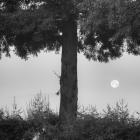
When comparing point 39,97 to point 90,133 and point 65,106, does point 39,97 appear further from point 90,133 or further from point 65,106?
point 90,133

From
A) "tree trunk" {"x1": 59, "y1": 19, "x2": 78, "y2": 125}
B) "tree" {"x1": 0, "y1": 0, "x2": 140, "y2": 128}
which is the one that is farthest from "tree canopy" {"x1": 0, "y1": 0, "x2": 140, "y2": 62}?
"tree trunk" {"x1": 59, "y1": 19, "x2": 78, "y2": 125}

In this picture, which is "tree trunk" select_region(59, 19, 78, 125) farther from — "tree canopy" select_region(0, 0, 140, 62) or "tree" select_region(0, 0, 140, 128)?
"tree canopy" select_region(0, 0, 140, 62)

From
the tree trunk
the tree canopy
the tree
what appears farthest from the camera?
the tree trunk

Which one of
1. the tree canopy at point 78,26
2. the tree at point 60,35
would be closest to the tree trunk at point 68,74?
the tree at point 60,35

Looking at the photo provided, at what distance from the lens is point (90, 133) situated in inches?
664

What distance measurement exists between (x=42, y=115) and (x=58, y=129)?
2666 millimetres

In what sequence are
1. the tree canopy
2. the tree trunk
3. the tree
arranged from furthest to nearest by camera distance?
1. the tree trunk
2. the tree
3. the tree canopy

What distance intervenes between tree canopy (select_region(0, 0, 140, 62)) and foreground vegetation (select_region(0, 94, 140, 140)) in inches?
120

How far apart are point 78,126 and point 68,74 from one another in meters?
4.20

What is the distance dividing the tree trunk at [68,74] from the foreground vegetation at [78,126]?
91 cm

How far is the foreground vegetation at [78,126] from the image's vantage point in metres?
16.8

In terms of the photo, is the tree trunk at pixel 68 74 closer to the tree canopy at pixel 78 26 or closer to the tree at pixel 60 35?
the tree at pixel 60 35

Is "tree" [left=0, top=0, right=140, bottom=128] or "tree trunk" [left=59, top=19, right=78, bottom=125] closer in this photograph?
"tree" [left=0, top=0, right=140, bottom=128]

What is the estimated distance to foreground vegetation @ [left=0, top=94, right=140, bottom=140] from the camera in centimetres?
1683
